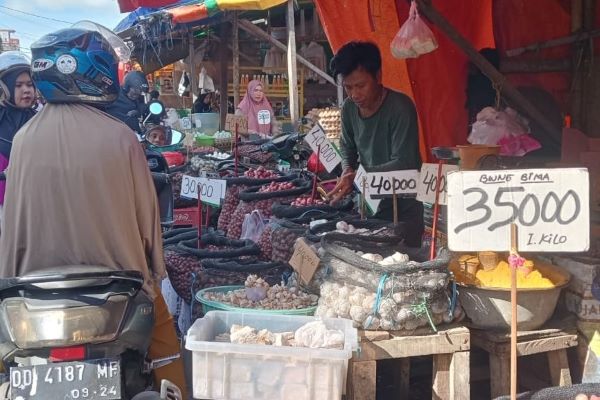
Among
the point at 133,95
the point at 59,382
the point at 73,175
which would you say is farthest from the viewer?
the point at 133,95

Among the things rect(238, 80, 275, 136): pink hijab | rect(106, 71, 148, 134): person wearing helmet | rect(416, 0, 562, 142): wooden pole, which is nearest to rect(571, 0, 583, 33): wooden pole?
rect(416, 0, 562, 142): wooden pole

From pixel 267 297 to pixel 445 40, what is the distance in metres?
3.41

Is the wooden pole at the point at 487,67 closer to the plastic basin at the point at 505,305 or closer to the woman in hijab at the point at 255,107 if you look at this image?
the plastic basin at the point at 505,305

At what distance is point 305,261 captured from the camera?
112 inches

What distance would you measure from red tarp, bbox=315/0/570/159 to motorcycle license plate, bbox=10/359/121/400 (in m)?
4.11

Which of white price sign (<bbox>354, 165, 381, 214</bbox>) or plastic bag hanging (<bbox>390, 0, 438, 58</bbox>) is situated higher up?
plastic bag hanging (<bbox>390, 0, 438, 58</bbox>)

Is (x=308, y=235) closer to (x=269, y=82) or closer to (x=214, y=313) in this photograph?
(x=214, y=313)

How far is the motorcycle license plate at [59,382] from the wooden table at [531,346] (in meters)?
1.51

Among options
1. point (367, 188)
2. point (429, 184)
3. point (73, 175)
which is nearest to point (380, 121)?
point (367, 188)

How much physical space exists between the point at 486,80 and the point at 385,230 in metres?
2.74

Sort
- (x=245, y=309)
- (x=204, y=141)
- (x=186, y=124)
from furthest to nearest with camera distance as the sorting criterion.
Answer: (x=186, y=124), (x=204, y=141), (x=245, y=309)

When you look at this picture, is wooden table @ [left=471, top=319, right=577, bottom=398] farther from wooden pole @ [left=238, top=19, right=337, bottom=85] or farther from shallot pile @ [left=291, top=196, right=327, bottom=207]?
wooden pole @ [left=238, top=19, right=337, bottom=85]

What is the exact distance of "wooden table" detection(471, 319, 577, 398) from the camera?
2676mm

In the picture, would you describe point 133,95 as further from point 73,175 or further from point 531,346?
point 531,346
